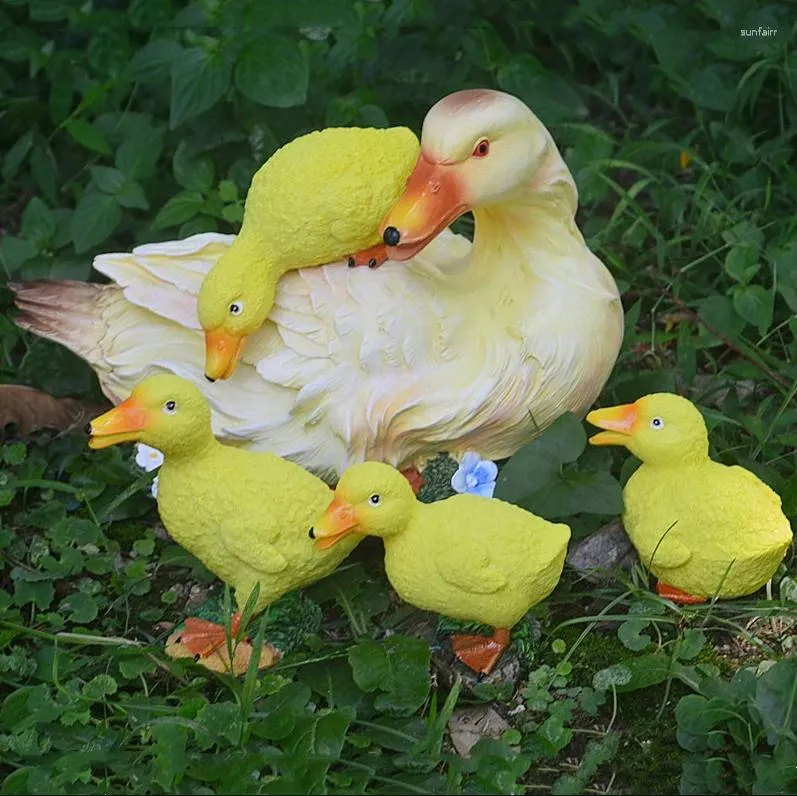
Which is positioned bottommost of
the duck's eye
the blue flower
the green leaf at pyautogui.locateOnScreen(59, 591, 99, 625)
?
the green leaf at pyautogui.locateOnScreen(59, 591, 99, 625)

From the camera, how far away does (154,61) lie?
332 centimetres

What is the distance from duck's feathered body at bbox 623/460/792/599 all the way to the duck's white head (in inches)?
24.0

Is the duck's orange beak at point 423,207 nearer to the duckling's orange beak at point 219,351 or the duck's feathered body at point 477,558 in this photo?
the duckling's orange beak at point 219,351

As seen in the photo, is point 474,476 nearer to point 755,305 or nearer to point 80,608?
point 80,608

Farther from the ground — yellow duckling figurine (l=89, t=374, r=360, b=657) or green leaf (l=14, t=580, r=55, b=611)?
yellow duckling figurine (l=89, t=374, r=360, b=657)

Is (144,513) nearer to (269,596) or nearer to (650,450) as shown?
(269,596)

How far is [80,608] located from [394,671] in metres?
0.69

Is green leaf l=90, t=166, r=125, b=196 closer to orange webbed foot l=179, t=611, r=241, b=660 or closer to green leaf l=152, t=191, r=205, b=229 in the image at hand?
green leaf l=152, t=191, r=205, b=229

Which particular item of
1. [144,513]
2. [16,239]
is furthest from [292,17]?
[144,513]

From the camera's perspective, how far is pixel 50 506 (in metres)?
2.96

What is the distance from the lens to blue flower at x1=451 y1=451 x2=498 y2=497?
2688 millimetres

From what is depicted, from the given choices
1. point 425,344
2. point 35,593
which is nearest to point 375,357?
point 425,344

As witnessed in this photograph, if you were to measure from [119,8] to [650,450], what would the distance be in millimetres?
2334

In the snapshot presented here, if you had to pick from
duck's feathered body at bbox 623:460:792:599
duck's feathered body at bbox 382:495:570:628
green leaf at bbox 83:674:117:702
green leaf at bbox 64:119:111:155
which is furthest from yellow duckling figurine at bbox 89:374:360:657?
green leaf at bbox 64:119:111:155
